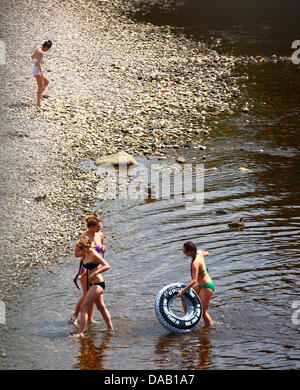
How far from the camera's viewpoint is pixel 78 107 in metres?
24.3

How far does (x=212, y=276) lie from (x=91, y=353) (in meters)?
4.12

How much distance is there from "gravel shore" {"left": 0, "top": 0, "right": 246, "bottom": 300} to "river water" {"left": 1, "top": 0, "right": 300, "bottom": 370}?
44.2 inches

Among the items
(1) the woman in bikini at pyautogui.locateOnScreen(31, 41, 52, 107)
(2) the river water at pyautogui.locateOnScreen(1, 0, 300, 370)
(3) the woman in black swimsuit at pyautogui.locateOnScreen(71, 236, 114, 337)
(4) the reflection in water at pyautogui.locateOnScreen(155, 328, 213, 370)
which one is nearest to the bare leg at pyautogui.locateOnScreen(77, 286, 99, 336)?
(3) the woman in black swimsuit at pyautogui.locateOnScreen(71, 236, 114, 337)

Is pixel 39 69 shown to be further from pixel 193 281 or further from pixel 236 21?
pixel 236 21

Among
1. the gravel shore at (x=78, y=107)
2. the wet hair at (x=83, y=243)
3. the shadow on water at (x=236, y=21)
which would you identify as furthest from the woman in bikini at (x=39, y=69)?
the shadow on water at (x=236, y=21)

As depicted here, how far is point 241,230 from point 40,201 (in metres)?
6.12

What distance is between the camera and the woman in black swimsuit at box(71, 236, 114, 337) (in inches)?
467

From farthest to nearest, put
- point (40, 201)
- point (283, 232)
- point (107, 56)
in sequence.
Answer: point (107, 56)
point (40, 201)
point (283, 232)

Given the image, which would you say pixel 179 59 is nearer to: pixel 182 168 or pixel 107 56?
pixel 107 56

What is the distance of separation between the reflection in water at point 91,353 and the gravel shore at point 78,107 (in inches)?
110

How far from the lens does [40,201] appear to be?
1803 centimetres

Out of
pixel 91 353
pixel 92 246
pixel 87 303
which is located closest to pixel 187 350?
pixel 91 353

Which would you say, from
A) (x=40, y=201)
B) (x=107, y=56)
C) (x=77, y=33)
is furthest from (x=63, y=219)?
(x=77, y=33)

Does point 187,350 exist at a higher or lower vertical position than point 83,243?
lower
